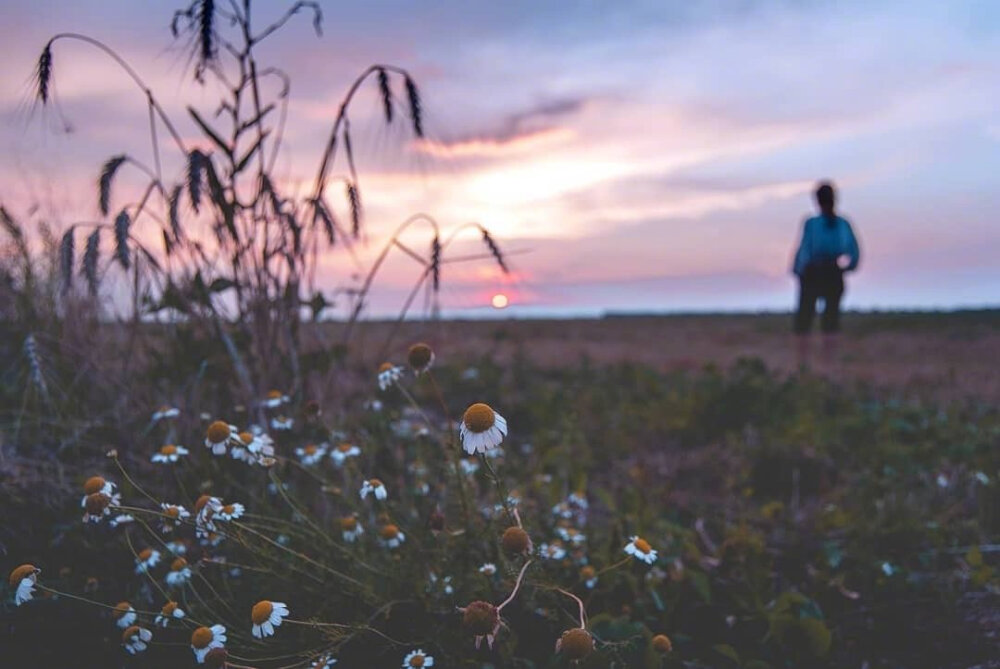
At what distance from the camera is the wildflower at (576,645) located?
1.53 metres

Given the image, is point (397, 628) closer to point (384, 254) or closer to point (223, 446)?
point (223, 446)

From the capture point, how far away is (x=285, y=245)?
3.17 m

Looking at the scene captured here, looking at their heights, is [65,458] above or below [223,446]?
below

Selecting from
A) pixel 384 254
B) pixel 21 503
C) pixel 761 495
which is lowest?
pixel 761 495

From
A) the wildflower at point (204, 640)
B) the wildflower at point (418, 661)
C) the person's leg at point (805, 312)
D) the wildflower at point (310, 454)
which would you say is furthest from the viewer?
the person's leg at point (805, 312)

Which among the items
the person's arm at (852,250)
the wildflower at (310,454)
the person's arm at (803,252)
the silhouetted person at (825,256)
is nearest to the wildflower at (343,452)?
the wildflower at (310,454)

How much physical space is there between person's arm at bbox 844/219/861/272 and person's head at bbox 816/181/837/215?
7.7 inches

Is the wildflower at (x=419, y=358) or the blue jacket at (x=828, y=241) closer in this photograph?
the wildflower at (x=419, y=358)

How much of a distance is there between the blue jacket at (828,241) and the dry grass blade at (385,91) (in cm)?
583

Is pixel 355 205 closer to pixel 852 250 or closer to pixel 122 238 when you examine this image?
pixel 122 238

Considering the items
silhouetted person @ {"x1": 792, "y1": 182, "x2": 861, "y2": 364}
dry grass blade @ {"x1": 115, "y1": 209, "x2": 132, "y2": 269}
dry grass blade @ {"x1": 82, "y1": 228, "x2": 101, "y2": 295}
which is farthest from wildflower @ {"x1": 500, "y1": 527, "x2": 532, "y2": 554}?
silhouetted person @ {"x1": 792, "y1": 182, "x2": 861, "y2": 364}

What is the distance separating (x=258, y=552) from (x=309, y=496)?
114 centimetres

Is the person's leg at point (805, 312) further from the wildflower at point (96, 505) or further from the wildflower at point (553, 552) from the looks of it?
the wildflower at point (96, 505)

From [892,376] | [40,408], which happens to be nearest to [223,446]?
[40,408]
